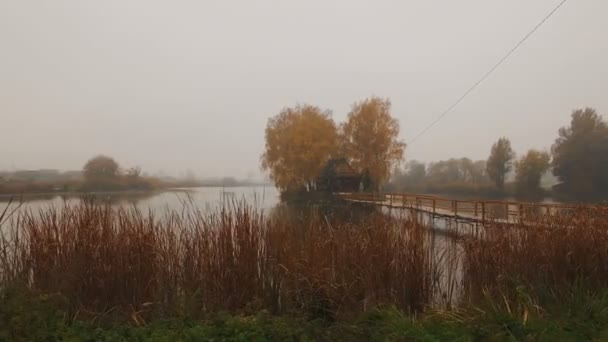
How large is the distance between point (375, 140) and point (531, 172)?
1903 cm

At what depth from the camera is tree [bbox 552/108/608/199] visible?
1928cm

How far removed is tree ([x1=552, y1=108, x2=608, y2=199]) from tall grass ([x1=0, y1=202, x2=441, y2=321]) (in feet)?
57.7

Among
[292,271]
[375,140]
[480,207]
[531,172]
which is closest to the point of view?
[292,271]

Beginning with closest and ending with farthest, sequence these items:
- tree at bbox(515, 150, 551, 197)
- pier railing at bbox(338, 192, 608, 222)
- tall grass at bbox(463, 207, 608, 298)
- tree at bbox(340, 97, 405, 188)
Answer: tall grass at bbox(463, 207, 608, 298)
pier railing at bbox(338, 192, 608, 222)
tree at bbox(515, 150, 551, 197)
tree at bbox(340, 97, 405, 188)

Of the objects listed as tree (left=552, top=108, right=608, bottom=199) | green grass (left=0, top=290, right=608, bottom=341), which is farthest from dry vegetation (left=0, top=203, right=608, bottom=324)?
tree (left=552, top=108, right=608, bottom=199)

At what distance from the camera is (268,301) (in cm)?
449

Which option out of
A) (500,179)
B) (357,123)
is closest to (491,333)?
(500,179)

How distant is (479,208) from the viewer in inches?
703

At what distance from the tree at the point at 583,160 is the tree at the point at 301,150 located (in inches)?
897

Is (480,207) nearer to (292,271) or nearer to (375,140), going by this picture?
(292,271)

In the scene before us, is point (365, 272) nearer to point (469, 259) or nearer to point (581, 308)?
point (469, 259)

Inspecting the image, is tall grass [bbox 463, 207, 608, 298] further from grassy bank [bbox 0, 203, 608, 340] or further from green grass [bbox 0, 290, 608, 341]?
green grass [bbox 0, 290, 608, 341]

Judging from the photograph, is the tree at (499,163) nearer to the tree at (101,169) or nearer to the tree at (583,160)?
the tree at (583,160)

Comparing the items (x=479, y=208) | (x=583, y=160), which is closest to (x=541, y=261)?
(x=479, y=208)
